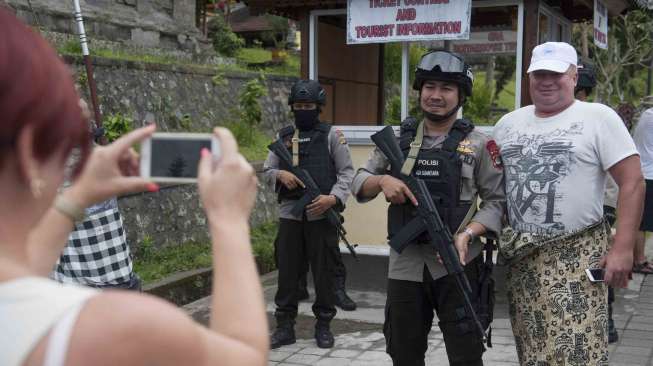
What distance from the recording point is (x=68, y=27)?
10.3 m

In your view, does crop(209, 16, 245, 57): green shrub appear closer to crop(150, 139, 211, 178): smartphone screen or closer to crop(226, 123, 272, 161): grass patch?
crop(226, 123, 272, 161): grass patch

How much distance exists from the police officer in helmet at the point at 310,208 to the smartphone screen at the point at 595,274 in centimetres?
241

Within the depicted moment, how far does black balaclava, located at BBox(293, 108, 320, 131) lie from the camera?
542cm

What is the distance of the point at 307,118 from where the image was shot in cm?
543

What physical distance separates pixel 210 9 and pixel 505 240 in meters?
22.9

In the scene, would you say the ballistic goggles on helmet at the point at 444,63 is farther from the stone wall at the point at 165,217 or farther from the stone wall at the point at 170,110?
the stone wall at the point at 170,110

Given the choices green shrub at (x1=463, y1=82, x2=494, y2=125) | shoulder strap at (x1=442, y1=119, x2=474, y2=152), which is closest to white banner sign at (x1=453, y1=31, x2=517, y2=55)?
green shrub at (x1=463, y1=82, x2=494, y2=125)

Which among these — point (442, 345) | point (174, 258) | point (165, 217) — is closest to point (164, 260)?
point (174, 258)

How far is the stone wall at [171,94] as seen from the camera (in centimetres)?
855

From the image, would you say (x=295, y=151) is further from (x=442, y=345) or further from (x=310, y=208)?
(x=442, y=345)

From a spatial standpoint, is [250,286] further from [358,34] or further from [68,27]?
[68,27]

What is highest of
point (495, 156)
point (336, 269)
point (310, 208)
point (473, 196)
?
point (495, 156)

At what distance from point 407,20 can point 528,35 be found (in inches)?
43.1

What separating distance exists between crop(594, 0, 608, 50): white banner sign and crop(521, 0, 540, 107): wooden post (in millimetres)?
1222
